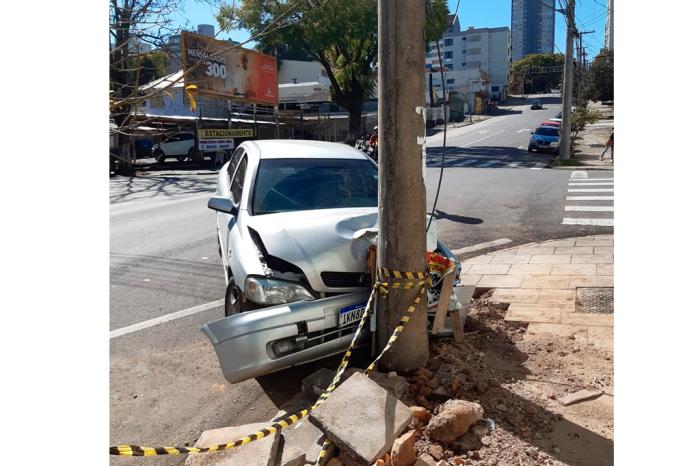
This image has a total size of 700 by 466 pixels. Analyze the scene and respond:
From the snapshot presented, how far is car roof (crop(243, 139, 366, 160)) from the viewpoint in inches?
234

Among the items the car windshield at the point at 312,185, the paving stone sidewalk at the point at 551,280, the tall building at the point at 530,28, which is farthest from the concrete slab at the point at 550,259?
the tall building at the point at 530,28

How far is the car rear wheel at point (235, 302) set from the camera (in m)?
4.38

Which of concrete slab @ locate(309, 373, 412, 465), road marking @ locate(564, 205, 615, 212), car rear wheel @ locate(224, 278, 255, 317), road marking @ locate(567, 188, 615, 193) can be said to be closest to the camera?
concrete slab @ locate(309, 373, 412, 465)

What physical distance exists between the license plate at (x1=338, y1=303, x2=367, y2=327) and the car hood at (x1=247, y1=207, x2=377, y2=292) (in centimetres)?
16

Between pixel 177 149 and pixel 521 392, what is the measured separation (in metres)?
28.8

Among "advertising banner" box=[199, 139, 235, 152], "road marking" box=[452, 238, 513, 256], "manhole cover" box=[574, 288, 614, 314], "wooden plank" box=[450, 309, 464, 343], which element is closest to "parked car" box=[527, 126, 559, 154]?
"advertising banner" box=[199, 139, 235, 152]

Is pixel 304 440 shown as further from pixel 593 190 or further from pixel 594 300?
pixel 593 190

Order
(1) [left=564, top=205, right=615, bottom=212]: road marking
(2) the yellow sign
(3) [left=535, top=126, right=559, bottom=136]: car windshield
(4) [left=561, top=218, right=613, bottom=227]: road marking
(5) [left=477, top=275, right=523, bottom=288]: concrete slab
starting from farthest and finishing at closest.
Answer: (3) [left=535, top=126, right=559, bottom=136]: car windshield, (2) the yellow sign, (1) [left=564, top=205, right=615, bottom=212]: road marking, (4) [left=561, top=218, right=613, bottom=227]: road marking, (5) [left=477, top=275, right=523, bottom=288]: concrete slab

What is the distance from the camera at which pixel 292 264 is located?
14.0 feet

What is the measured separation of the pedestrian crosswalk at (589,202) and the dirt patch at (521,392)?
243 inches

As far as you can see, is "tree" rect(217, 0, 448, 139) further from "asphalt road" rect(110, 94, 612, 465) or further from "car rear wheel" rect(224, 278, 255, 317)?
"car rear wheel" rect(224, 278, 255, 317)

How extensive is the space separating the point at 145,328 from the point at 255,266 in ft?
6.28

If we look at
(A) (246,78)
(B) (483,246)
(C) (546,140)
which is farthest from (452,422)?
(A) (246,78)

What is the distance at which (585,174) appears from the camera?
1906cm
